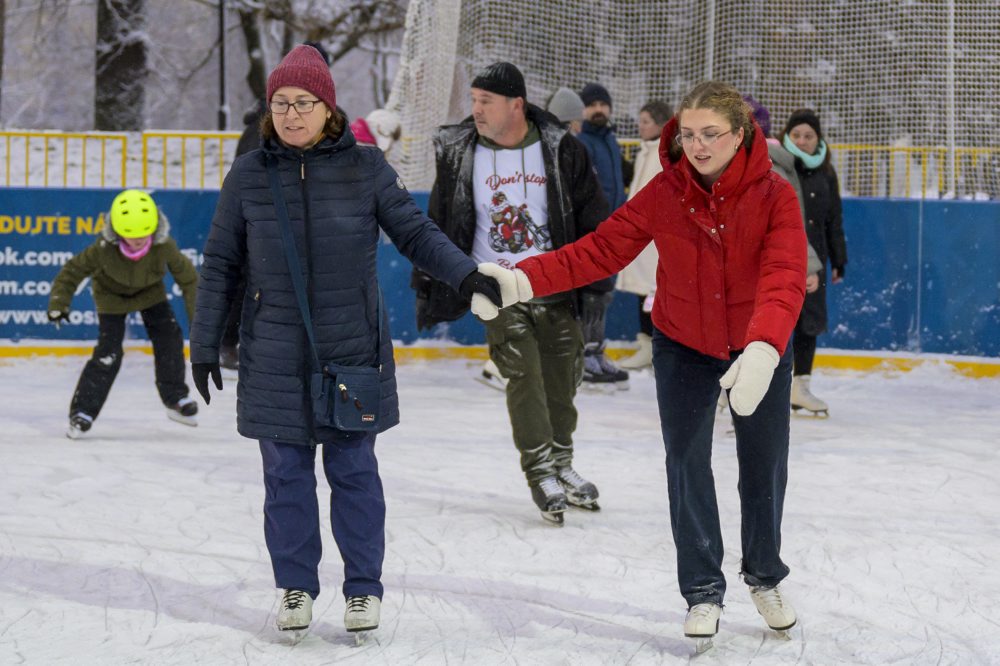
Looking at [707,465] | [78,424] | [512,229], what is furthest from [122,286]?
[707,465]

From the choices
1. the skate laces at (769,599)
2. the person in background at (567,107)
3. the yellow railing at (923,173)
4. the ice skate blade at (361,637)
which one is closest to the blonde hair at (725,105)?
the skate laces at (769,599)

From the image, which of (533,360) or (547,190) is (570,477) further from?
(547,190)

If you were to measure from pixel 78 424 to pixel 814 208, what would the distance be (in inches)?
153

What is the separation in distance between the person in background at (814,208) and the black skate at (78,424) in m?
3.57

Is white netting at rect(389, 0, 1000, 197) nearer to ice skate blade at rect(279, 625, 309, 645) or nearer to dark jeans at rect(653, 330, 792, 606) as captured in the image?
dark jeans at rect(653, 330, 792, 606)

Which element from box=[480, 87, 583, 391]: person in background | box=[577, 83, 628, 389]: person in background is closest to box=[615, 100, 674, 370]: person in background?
box=[577, 83, 628, 389]: person in background

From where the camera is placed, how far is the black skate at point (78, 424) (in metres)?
7.15

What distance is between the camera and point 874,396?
8953 mm

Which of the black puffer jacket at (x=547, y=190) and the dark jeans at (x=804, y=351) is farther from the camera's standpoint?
the dark jeans at (x=804, y=351)

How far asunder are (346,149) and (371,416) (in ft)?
2.28

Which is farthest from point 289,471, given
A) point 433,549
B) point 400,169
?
point 400,169

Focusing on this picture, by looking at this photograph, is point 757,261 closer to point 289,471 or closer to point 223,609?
point 289,471

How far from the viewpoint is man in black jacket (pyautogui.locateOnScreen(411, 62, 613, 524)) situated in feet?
17.4

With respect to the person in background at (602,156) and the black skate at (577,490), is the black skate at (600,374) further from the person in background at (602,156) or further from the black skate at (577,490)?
the black skate at (577,490)
